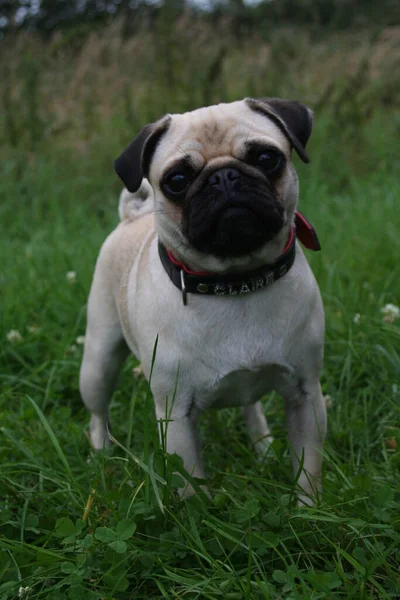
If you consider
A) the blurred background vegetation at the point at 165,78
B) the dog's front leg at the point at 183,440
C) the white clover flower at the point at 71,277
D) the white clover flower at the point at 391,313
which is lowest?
the blurred background vegetation at the point at 165,78

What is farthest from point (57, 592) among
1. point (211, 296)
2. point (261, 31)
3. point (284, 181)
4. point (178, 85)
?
point (261, 31)

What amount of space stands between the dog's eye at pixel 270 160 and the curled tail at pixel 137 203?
1.22 m

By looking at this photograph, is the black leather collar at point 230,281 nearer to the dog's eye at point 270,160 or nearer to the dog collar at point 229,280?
the dog collar at point 229,280

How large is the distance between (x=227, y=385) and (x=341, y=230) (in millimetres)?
3126

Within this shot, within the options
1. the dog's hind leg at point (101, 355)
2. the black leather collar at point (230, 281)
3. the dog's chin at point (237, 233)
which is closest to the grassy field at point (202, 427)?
the dog's hind leg at point (101, 355)

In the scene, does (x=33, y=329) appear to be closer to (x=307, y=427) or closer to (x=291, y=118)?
(x=307, y=427)

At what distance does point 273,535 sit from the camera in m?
2.27

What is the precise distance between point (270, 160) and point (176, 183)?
0.36 m

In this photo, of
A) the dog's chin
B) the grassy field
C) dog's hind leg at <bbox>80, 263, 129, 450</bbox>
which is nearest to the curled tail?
dog's hind leg at <bbox>80, 263, 129, 450</bbox>

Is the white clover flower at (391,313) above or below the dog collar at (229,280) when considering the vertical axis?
below

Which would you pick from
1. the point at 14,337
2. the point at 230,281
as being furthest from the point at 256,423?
the point at 14,337

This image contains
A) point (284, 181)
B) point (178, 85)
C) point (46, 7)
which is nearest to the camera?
point (284, 181)

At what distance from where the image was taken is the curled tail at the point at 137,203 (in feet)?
12.0

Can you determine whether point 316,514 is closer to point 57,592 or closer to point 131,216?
point 57,592
